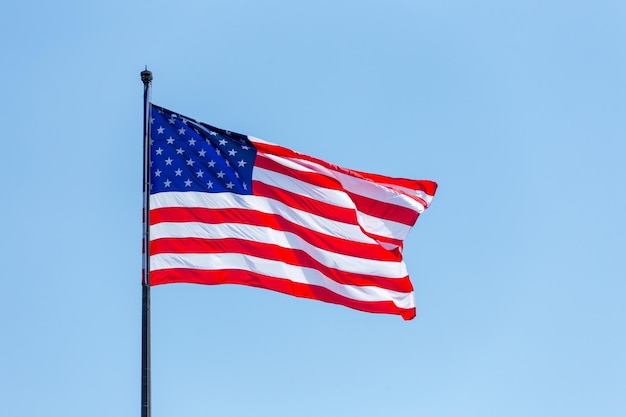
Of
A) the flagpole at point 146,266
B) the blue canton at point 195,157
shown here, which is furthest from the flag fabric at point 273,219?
the flagpole at point 146,266

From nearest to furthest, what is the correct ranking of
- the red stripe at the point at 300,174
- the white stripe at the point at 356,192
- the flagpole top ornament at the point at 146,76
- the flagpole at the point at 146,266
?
the flagpole at the point at 146,266
the flagpole top ornament at the point at 146,76
the red stripe at the point at 300,174
the white stripe at the point at 356,192

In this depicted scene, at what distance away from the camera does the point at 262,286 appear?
95.7 ft

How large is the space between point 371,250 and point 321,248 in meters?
1.47

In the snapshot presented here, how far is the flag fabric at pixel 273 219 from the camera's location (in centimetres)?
2858

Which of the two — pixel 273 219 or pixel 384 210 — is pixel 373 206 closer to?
pixel 384 210

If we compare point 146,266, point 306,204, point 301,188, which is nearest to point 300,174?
point 301,188

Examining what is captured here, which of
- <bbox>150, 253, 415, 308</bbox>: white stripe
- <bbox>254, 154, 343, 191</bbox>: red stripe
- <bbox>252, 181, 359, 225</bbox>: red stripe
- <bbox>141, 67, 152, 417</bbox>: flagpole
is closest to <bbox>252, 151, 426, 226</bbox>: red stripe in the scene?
<bbox>254, 154, 343, 191</bbox>: red stripe

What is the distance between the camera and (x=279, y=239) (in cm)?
3016

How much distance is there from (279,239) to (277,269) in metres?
0.84

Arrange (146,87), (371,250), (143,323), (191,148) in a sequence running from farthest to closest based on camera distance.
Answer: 1. (371,250)
2. (191,148)
3. (146,87)
4. (143,323)

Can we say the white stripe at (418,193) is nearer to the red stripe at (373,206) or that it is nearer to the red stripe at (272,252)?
the red stripe at (373,206)


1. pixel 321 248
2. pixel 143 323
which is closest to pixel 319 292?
pixel 321 248

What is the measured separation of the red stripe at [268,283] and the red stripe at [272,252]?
0.44 metres

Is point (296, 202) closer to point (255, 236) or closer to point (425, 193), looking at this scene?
point (255, 236)
